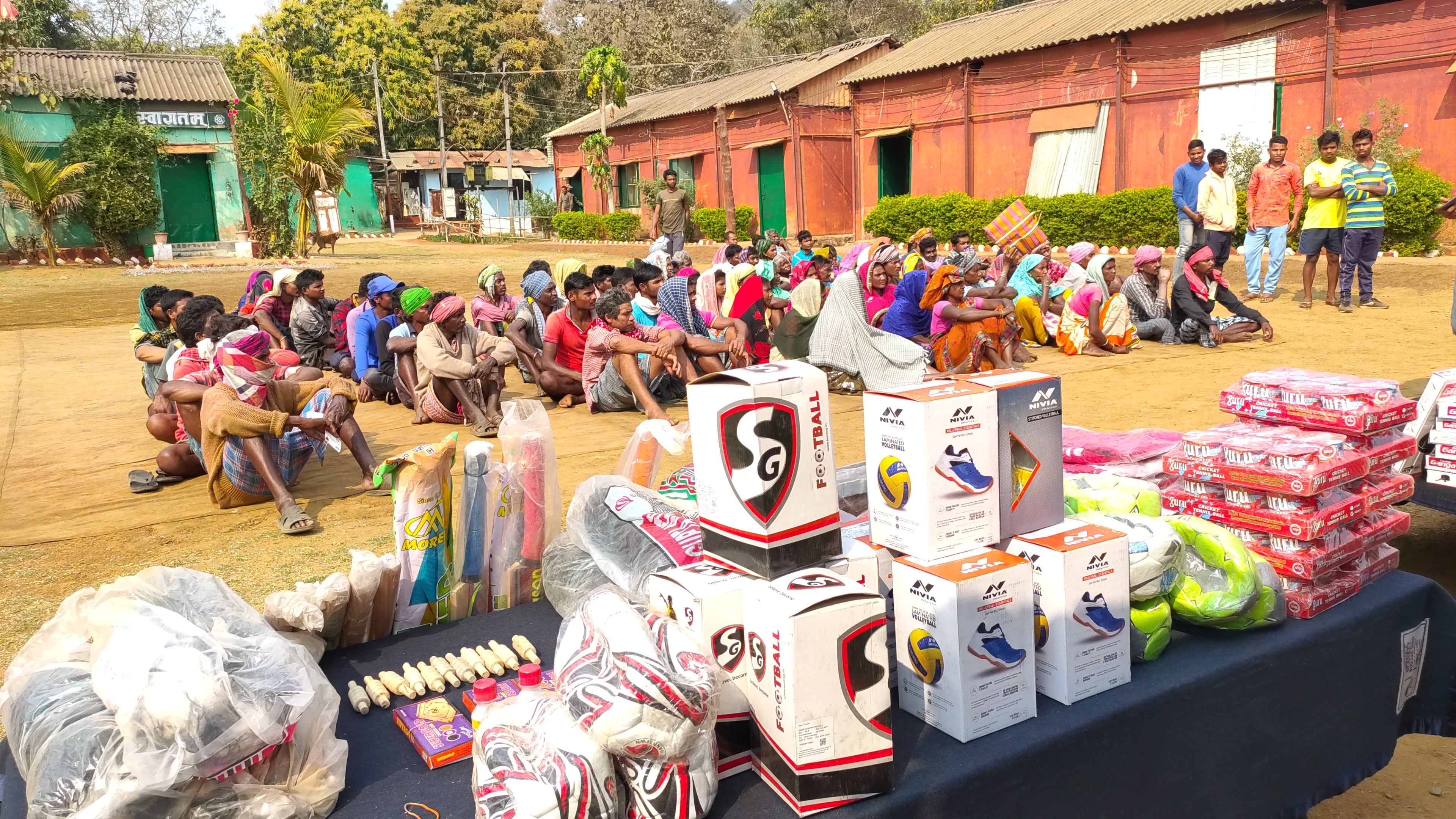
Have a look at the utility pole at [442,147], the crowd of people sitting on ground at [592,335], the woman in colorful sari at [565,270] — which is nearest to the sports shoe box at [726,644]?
the crowd of people sitting on ground at [592,335]

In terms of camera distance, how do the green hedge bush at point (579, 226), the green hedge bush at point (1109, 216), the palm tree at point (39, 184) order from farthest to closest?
the green hedge bush at point (579, 226) → the palm tree at point (39, 184) → the green hedge bush at point (1109, 216)

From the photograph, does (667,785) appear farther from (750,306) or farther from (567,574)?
(750,306)

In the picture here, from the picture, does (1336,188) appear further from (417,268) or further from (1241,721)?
(417,268)

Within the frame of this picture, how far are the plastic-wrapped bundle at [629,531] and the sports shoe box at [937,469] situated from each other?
480 mm

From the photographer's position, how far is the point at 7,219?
21750 mm

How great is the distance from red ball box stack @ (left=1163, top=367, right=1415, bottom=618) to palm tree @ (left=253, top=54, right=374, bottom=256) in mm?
21705

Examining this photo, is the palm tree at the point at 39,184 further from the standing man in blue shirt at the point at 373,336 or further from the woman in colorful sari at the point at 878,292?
the woman in colorful sari at the point at 878,292

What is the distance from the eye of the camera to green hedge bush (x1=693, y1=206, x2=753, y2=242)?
968 inches

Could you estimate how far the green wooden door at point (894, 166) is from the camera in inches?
870

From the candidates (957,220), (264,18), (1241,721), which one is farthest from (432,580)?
(264,18)

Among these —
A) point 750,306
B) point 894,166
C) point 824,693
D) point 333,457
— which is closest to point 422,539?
point 824,693

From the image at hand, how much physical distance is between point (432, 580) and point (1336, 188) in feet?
34.2

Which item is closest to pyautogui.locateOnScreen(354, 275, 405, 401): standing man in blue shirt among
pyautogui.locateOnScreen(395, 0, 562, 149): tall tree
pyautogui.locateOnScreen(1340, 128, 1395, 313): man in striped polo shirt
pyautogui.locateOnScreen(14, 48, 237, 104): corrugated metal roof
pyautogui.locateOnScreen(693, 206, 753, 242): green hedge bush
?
pyautogui.locateOnScreen(1340, 128, 1395, 313): man in striped polo shirt

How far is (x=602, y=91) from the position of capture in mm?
27859
